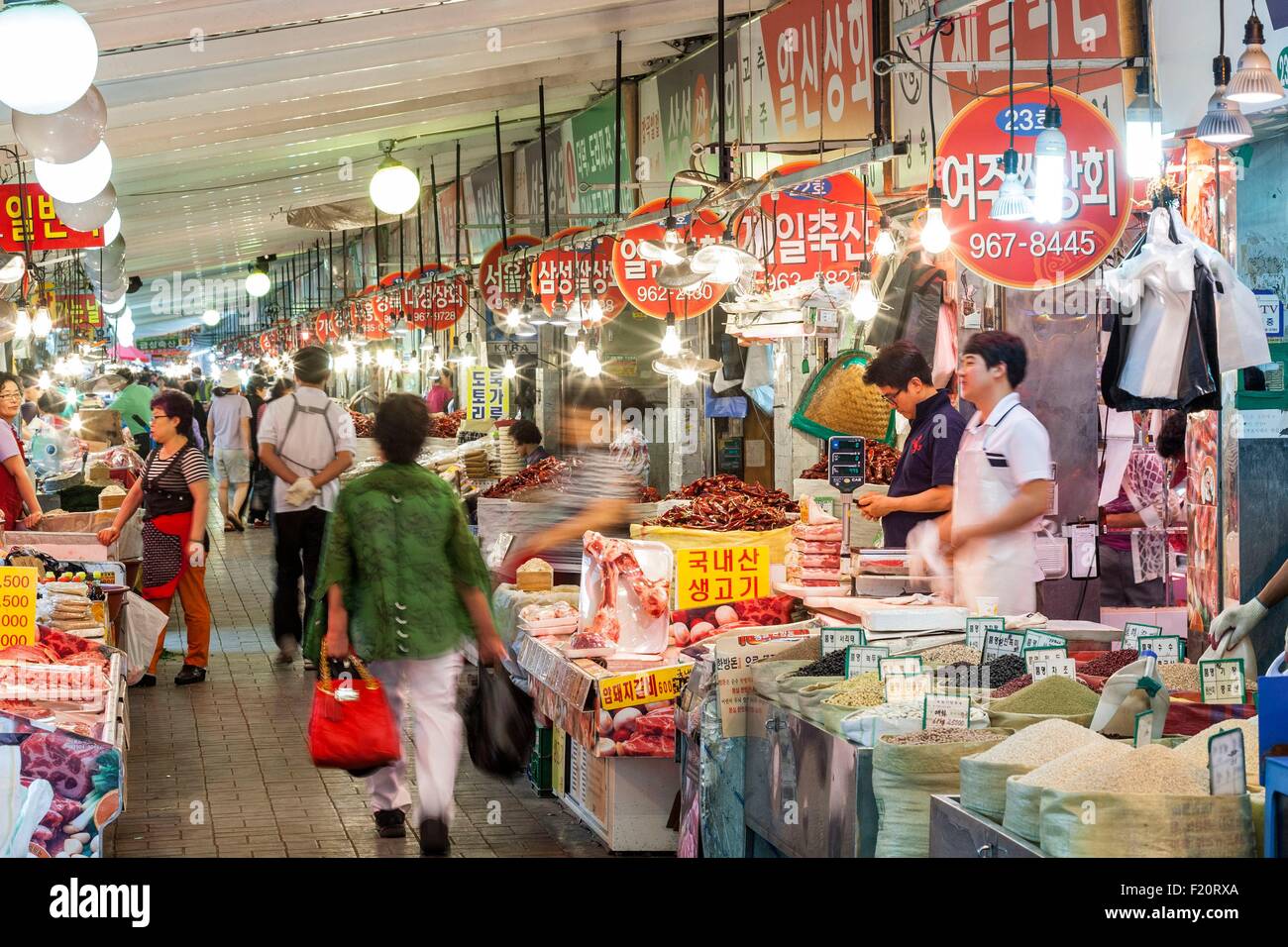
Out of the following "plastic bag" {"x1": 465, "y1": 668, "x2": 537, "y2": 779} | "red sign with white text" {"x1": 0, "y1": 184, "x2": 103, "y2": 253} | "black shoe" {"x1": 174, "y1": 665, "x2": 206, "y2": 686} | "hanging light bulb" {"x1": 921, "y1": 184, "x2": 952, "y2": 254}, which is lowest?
"black shoe" {"x1": 174, "y1": 665, "x2": 206, "y2": 686}

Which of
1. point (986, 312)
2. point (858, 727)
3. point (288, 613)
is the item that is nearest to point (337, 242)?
point (288, 613)

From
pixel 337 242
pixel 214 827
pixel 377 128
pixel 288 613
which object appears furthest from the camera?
pixel 337 242

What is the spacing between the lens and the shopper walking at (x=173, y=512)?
9.78 m

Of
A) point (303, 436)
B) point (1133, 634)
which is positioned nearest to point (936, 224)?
point (1133, 634)

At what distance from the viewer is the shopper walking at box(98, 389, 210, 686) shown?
32.1 feet

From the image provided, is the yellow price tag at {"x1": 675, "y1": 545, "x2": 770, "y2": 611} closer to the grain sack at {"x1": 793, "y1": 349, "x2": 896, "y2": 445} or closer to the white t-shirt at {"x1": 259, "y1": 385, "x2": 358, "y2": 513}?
the grain sack at {"x1": 793, "y1": 349, "x2": 896, "y2": 445}

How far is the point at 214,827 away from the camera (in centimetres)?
676

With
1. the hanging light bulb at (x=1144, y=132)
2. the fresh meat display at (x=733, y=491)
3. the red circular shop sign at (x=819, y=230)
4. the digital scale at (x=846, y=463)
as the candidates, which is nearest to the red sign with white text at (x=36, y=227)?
the fresh meat display at (x=733, y=491)

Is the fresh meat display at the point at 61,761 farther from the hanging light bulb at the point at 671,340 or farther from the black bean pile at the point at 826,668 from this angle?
the hanging light bulb at the point at 671,340

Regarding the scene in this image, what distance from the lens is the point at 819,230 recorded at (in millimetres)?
9336

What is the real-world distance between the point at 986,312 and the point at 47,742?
6.32 m

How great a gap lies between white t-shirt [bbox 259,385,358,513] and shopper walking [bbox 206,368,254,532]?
9.05m

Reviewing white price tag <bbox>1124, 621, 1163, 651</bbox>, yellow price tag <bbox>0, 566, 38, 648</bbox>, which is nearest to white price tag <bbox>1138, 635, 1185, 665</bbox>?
white price tag <bbox>1124, 621, 1163, 651</bbox>
